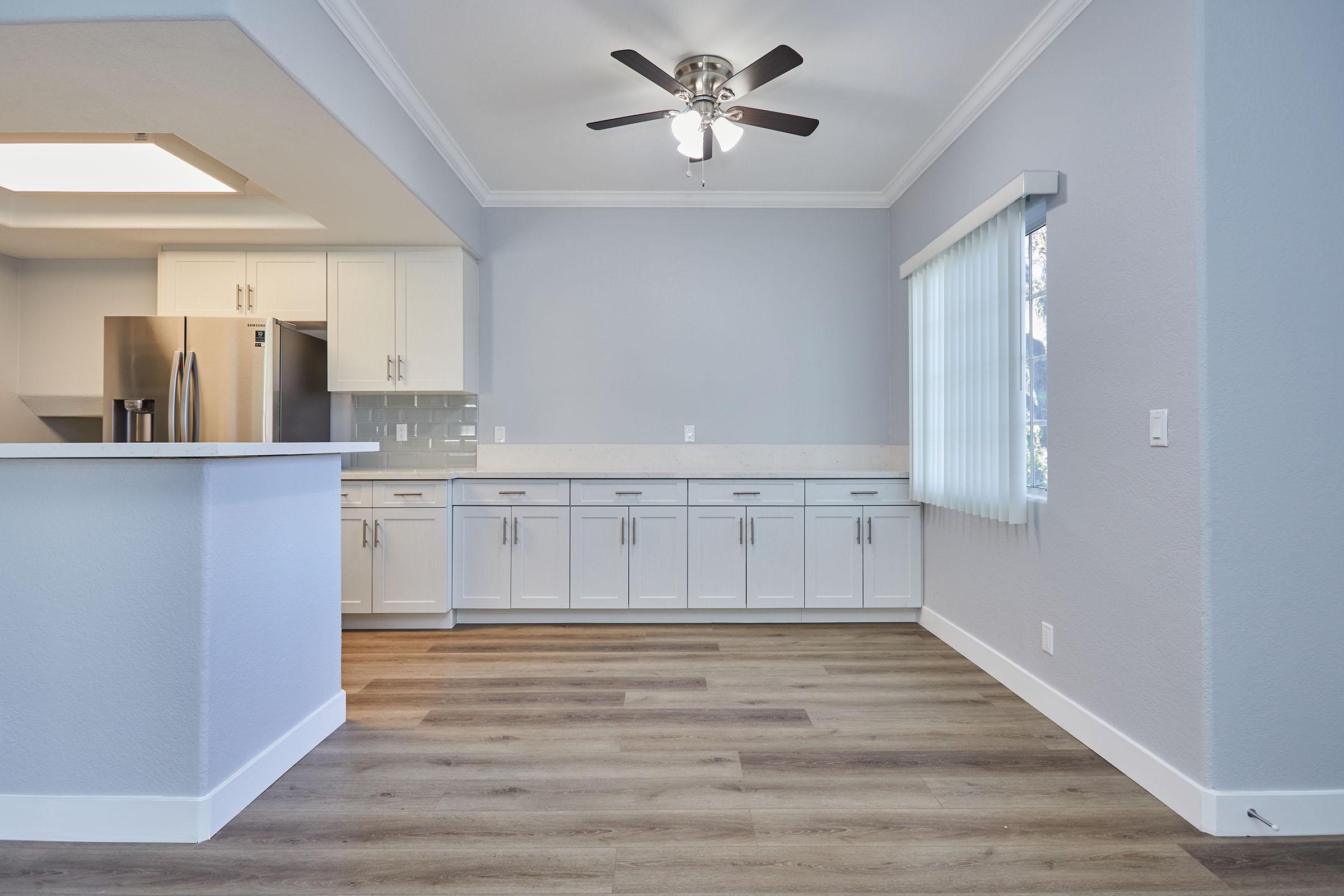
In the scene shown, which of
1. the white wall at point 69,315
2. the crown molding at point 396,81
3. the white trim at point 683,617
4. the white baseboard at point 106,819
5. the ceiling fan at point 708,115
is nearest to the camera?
the white baseboard at point 106,819

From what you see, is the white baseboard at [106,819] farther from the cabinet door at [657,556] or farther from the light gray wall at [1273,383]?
the light gray wall at [1273,383]

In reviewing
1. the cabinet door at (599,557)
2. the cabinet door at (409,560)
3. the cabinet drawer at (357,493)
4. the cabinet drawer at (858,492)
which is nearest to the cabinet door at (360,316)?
the cabinet drawer at (357,493)

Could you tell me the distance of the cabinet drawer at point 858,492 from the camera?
3941 mm

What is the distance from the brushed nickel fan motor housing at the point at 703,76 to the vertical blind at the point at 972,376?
4.23 ft

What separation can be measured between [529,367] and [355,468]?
134 cm

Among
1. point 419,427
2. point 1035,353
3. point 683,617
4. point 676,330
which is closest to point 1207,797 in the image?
point 1035,353

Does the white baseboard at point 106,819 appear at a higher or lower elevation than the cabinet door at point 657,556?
lower

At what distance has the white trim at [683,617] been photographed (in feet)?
13.1

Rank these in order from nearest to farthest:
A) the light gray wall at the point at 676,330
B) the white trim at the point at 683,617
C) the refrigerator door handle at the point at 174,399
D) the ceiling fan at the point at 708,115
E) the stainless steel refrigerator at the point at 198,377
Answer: the ceiling fan at the point at 708,115, the refrigerator door handle at the point at 174,399, the stainless steel refrigerator at the point at 198,377, the white trim at the point at 683,617, the light gray wall at the point at 676,330

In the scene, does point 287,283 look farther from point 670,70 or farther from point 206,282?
point 670,70

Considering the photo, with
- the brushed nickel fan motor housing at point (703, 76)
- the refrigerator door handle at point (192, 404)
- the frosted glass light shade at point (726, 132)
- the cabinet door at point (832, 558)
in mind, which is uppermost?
the brushed nickel fan motor housing at point (703, 76)

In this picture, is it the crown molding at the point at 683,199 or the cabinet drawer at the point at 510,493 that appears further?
the crown molding at the point at 683,199


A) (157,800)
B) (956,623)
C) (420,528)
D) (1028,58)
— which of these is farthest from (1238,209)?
(420,528)

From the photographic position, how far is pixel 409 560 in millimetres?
3842
